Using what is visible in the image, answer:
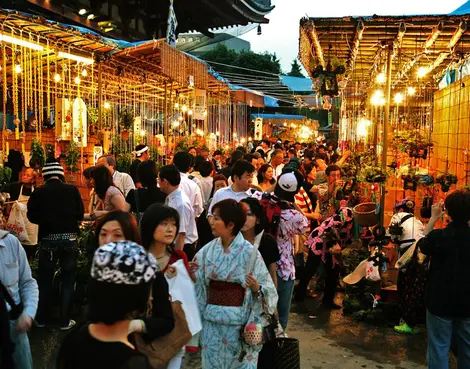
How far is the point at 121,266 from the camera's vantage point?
80.8 inches

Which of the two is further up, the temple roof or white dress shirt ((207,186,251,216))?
the temple roof

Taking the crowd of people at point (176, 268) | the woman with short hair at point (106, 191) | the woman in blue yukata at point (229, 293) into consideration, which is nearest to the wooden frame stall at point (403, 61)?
the crowd of people at point (176, 268)

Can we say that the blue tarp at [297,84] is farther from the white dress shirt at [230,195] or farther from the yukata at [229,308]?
the yukata at [229,308]

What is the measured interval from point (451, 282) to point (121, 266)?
10.6 feet

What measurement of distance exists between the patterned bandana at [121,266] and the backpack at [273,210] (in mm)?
3404

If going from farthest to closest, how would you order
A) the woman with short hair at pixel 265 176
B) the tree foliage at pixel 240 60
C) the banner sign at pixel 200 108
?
the tree foliage at pixel 240 60
the banner sign at pixel 200 108
the woman with short hair at pixel 265 176

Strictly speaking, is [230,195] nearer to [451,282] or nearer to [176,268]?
[451,282]

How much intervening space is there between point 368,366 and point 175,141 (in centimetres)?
1092

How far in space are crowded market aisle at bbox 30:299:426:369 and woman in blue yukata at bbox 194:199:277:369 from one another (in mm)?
1913

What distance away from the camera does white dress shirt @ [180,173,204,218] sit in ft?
23.5

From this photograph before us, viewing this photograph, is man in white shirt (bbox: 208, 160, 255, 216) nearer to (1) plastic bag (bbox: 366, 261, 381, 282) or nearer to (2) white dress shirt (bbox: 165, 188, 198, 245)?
(2) white dress shirt (bbox: 165, 188, 198, 245)

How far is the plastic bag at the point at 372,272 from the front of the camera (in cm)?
724

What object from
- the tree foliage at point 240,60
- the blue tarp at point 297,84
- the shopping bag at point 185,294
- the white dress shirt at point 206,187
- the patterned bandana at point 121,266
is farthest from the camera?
the tree foliage at point 240,60

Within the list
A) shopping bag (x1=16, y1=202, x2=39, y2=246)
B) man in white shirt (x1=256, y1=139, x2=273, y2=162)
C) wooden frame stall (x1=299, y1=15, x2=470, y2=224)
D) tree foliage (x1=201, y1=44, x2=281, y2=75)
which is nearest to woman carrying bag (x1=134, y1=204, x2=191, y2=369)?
shopping bag (x1=16, y1=202, x2=39, y2=246)
